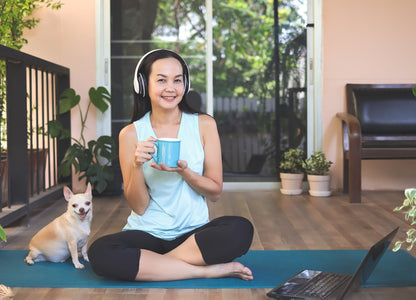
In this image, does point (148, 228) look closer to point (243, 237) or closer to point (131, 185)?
point (131, 185)

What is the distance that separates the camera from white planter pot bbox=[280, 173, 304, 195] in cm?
468

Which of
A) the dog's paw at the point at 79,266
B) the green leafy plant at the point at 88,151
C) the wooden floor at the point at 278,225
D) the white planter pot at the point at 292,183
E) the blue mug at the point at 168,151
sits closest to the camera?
the blue mug at the point at 168,151

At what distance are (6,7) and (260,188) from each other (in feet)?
8.61

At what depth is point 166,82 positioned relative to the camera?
2176 mm

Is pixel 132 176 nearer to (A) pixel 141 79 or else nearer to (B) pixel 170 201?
(B) pixel 170 201

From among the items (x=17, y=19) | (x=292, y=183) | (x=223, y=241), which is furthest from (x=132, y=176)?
(x=17, y=19)

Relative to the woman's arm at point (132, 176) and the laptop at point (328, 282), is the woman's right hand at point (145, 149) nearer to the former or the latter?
the woman's arm at point (132, 176)

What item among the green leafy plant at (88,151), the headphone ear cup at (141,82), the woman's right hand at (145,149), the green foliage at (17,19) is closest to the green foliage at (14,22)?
the green foliage at (17,19)

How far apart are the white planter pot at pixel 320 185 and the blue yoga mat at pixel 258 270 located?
1.90 meters

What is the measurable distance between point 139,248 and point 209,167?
43 centimetres

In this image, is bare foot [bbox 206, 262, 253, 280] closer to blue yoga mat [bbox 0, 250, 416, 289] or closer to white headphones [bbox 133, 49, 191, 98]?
blue yoga mat [bbox 0, 250, 416, 289]

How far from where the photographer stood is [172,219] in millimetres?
2254

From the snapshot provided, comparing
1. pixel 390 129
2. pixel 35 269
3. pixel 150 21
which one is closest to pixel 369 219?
pixel 390 129

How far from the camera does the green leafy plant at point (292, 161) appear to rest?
4.74 metres
